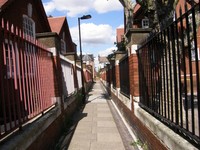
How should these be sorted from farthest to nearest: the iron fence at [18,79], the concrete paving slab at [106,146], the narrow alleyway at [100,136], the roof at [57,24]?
the roof at [57,24] < the narrow alleyway at [100,136] < the concrete paving slab at [106,146] < the iron fence at [18,79]

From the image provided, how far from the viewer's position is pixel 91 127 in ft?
29.4

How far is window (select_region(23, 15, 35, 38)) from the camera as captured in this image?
16.7m

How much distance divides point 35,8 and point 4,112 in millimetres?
16232

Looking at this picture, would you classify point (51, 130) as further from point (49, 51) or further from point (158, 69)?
point (158, 69)

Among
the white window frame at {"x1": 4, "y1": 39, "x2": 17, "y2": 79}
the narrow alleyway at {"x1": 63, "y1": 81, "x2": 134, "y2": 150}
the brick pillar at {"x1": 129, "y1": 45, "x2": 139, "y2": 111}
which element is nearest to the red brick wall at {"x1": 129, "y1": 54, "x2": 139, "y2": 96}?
the brick pillar at {"x1": 129, "y1": 45, "x2": 139, "y2": 111}

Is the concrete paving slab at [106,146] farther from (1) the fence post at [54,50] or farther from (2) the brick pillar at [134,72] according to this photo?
(1) the fence post at [54,50]

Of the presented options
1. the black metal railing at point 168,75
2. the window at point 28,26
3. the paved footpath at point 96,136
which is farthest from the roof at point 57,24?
the black metal railing at point 168,75

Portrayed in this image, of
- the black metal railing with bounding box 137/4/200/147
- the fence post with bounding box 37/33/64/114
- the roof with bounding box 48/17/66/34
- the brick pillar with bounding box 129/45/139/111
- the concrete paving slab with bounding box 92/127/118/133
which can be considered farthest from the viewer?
the roof with bounding box 48/17/66/34

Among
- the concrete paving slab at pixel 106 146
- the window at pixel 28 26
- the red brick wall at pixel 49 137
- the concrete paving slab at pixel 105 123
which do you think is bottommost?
the concrete paving slab at pixel 106 146

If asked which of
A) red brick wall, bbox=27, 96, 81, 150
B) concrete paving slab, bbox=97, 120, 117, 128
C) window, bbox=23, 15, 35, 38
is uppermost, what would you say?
window, bbox=23, 15, 35, 38

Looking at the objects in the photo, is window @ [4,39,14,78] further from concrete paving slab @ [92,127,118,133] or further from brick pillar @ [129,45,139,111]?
concrete paving slab @ [92,127,118,133]

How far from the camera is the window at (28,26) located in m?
16.7

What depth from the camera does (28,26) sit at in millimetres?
17469

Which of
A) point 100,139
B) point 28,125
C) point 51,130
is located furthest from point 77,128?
point 28,125
